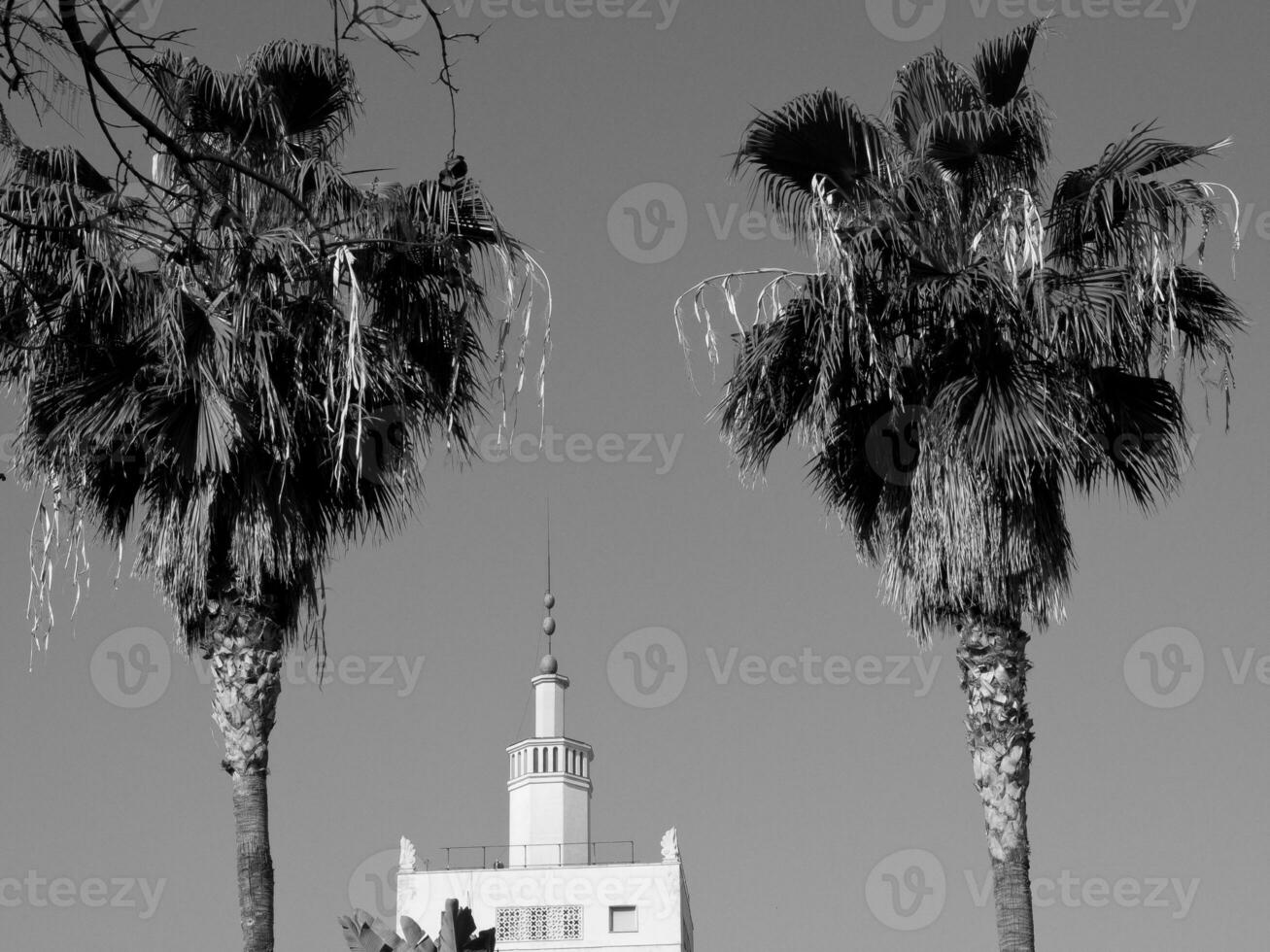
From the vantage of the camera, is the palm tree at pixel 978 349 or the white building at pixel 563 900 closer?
the palm tree at pixel 978 349

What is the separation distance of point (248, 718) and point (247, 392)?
9.10ft

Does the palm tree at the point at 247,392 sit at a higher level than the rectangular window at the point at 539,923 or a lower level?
higher

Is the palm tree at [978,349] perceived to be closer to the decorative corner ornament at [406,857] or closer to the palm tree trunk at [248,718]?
the palm tree trunk at [248,718]

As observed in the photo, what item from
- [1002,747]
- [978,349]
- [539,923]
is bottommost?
[1002,747]

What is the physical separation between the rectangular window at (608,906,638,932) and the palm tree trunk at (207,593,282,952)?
135ft

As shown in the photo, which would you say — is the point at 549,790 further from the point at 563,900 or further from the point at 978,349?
the point at 978,349

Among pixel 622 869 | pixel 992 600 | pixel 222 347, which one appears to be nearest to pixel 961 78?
pixel 992 600

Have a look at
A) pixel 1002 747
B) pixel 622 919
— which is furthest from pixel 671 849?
pixel 1002 747

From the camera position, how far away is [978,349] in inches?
647

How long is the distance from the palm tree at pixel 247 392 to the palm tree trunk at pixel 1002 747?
5099mm

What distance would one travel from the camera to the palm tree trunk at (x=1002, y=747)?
50.9ft

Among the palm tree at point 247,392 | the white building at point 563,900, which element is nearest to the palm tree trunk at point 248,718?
the palm tree at point 247,392

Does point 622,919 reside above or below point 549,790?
below

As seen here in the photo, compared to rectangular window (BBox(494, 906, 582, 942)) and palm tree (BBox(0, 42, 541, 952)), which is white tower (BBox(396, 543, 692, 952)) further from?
palm tree (BBox(0, 42, 541, 952))
